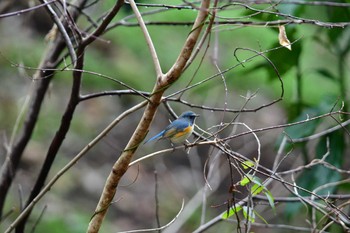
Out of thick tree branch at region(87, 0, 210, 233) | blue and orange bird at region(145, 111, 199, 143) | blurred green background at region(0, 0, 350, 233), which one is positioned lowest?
blurred green background at region(0, 0, 350, 233)

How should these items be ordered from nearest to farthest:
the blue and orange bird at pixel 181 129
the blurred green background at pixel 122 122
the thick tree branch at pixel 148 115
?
the thick tree branch at pixel 148 115
the blue and orange bird at pixel 181 129
the blurred green background at pixel 122 122

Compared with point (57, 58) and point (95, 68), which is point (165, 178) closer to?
point (95, 68)

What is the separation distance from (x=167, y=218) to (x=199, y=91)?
2987 mm

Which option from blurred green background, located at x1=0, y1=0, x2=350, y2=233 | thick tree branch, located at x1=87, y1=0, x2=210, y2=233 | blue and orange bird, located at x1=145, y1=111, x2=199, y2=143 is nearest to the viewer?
thick tree branch, located at x1=87, y1=0, x2=210, y2=233

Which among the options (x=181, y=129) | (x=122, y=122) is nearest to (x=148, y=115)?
(x=181, y=129)

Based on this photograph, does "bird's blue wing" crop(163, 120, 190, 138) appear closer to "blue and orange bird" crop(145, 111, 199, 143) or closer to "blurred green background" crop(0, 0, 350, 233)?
"blue and orange bird" crop(145, 111, 199, 143)

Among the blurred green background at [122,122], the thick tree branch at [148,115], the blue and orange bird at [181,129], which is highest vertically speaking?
the thick tree branch at [148,115]

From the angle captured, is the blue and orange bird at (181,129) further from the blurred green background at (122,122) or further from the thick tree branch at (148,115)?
the blurred green background at (122,122)

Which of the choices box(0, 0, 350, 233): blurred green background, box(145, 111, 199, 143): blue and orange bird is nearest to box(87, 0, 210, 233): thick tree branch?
box(145, 111, 199, 143): blue and orange bird

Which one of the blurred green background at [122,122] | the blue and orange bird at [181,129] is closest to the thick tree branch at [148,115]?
the blue and orange bird at [181,129]

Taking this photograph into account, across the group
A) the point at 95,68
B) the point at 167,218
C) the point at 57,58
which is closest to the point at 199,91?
the point at 57,58

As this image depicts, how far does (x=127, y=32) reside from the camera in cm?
815

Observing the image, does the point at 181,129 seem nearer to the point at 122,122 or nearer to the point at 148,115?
the point at 148,115

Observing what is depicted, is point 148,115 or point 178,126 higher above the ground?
point 148,115
